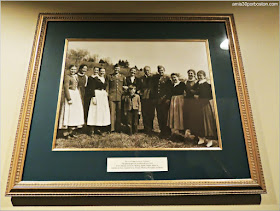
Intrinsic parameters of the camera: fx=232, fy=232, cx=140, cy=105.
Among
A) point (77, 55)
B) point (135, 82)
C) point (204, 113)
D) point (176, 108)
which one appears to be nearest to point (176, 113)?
point (176, 108)

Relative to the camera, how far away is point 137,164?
1001 millimetres

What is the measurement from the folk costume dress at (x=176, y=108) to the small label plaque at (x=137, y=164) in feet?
0.55

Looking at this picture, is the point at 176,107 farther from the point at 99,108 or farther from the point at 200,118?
the point at 99,108

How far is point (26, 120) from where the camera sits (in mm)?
1061

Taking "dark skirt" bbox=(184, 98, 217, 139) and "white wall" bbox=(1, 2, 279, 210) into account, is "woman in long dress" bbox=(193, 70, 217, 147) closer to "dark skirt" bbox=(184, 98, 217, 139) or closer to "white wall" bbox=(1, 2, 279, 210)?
"dark skirt" bbox=(184, 98, 217, 139)

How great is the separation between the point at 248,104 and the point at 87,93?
0.78m

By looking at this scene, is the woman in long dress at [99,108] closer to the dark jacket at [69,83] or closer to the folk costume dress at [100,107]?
the folk costume dress at [100,107]

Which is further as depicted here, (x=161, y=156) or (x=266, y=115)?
(x=266, y=115)

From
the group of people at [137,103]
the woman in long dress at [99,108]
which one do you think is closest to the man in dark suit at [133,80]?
the group of people at [137,103]

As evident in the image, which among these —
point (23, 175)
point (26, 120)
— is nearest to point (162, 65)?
point (26, 120)

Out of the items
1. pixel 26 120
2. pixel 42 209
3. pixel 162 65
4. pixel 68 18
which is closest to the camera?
pixel 42 209

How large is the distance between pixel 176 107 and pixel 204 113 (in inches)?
5.3

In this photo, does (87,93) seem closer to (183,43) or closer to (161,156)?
(161,156)

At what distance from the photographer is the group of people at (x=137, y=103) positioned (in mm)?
1078
